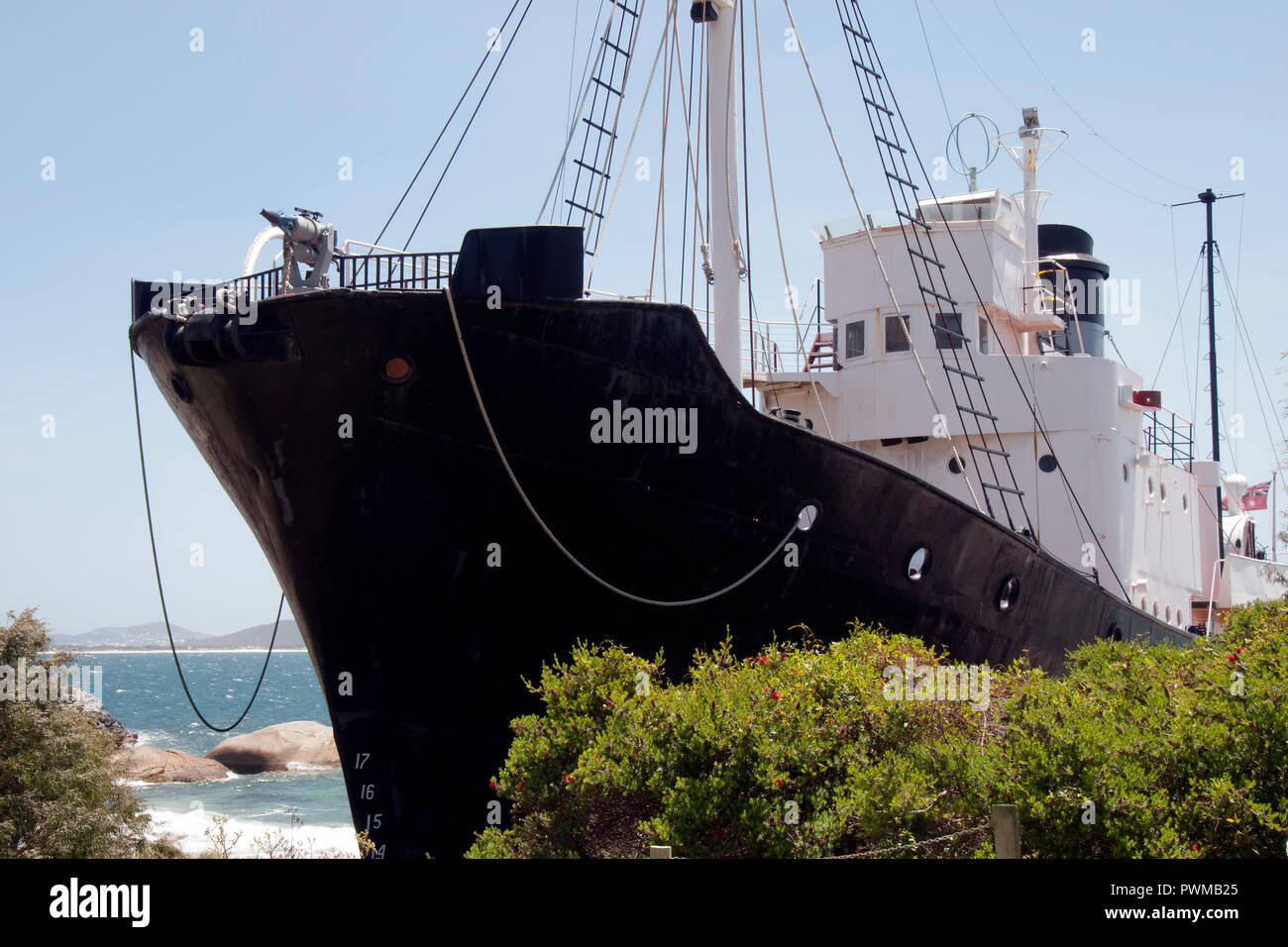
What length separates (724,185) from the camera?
11977 mm

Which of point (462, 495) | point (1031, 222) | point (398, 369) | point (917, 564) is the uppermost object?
point (1031, 222)

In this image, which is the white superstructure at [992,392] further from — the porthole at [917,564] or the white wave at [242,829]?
the white wave at [242,829]

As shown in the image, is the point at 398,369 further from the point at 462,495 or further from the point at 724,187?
the point at 724,187

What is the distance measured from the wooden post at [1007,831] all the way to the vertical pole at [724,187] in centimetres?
652

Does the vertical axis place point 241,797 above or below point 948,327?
below

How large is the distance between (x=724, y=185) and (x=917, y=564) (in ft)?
14.7

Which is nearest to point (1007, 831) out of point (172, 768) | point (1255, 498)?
point (1255, 498)

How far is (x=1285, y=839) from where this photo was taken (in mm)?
5684

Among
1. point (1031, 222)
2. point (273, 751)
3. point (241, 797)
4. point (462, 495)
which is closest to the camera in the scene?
point (462, 495)

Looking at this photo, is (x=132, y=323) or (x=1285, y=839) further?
(x=132, y=323)

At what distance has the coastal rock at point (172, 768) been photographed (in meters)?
42.0

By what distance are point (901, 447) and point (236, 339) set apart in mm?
10415
